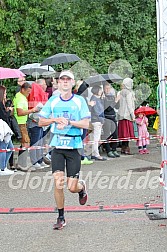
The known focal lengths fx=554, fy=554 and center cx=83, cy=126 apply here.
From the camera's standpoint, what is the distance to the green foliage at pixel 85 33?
682 inches

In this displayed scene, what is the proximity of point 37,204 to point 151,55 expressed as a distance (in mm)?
11482

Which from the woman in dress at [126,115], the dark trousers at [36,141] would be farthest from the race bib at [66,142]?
the woman in dress at [126,115]

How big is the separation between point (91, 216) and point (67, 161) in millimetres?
961

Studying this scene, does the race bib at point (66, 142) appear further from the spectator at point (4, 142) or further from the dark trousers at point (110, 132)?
the dark trousers at point (110, 132)

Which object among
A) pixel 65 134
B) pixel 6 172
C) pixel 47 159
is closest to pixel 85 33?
pixel 47 159

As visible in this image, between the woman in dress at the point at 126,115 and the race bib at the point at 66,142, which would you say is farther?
the woman in dress at the point at 126,115

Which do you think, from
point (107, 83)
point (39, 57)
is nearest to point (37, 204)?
point (107, 83)

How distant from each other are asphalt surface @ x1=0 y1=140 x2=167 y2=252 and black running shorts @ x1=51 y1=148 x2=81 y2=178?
699mm

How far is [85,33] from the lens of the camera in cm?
1806

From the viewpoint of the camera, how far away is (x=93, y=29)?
18.3 meters

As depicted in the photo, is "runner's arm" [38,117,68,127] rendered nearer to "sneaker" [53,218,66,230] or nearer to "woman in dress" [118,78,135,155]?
"sneaker" [53,218,66,230]

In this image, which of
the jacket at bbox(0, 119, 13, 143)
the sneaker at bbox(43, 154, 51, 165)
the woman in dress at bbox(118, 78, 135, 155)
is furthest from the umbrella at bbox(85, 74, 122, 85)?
the jacket at bbox(0, 119, 13, 143)

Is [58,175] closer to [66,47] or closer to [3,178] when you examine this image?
[3,178]

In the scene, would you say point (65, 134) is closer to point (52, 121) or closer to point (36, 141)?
point (52, 121)
